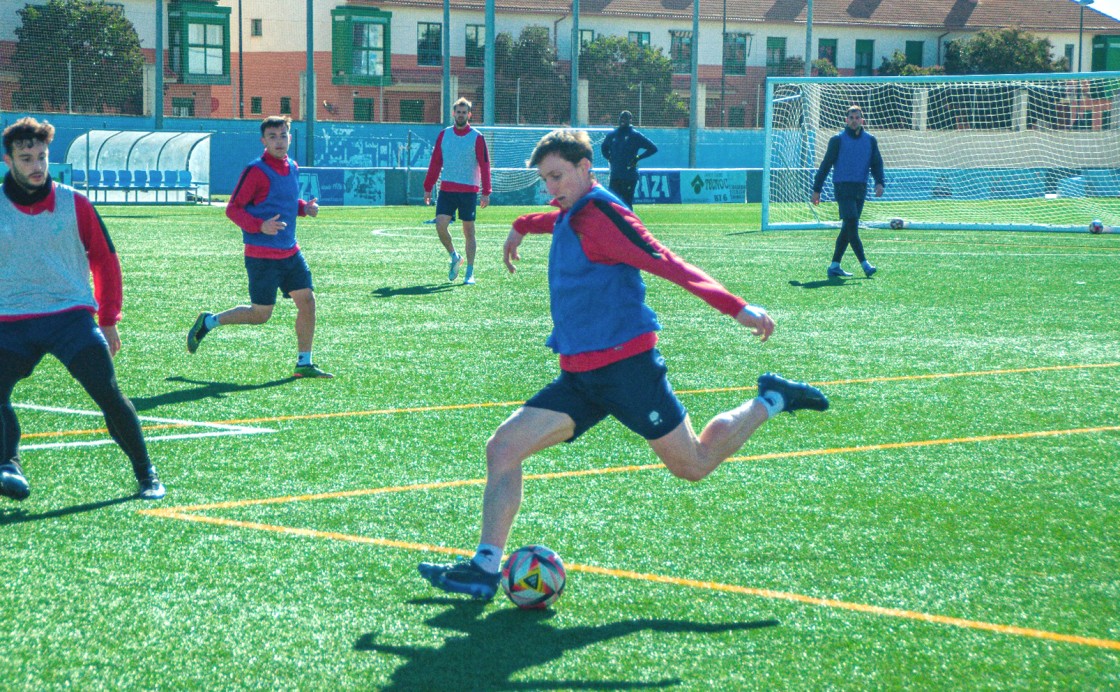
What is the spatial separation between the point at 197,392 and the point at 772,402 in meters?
4.82

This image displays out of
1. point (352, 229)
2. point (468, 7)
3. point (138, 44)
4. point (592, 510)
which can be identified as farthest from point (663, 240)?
point (468, 7)

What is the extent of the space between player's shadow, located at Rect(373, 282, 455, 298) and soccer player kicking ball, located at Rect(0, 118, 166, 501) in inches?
337

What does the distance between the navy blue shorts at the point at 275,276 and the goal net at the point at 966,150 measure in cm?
1786

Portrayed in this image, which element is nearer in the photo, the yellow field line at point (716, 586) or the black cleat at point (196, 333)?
the yellow field line at point (716, 586)

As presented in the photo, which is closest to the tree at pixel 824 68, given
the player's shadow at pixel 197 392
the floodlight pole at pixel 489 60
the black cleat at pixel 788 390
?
the floodlight pole at pixel 489 60

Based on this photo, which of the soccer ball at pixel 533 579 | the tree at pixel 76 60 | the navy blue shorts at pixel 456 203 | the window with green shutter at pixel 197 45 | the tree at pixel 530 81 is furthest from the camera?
the window with green shutter at pixel 197 45

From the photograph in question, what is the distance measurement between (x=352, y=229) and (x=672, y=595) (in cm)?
2200

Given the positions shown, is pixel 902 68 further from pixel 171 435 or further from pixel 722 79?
pixel 171 435

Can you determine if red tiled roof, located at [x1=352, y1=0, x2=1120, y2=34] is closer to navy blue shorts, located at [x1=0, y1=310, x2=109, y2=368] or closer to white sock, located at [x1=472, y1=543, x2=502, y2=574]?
navy blue shorts, located at [x1=0, y1=310, x2=109, y2=368]

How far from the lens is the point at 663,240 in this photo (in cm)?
2367

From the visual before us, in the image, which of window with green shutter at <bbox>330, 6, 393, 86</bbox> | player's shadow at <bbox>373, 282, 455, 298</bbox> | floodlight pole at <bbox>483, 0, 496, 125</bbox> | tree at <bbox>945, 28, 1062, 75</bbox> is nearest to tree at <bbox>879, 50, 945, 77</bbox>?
tree at <bbox>945, 28, 1062, 75</bbox>

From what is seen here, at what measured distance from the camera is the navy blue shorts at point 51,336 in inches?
245

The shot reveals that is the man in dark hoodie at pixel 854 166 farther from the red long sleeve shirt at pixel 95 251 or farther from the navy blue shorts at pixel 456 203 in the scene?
the red long sleeve shirt at pixel 95 251

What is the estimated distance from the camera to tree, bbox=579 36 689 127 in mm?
62094
